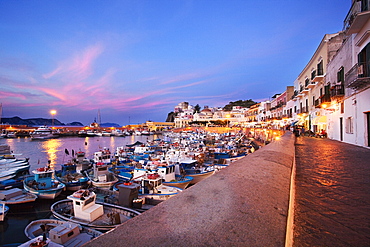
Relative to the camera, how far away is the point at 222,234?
1.40 metres

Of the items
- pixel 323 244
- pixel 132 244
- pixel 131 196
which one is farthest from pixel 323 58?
pixel 132 244

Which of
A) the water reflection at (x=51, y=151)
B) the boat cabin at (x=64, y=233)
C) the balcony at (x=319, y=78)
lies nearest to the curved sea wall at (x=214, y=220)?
the boat cabin at (x=64, y=233)

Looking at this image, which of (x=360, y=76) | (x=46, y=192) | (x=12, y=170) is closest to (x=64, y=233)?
(x=46, y=192)

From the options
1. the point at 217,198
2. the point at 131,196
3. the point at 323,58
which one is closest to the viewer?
the point at 217,198

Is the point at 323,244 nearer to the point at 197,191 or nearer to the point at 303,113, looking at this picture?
the point at 197,191

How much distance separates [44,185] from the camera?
15.2 meters

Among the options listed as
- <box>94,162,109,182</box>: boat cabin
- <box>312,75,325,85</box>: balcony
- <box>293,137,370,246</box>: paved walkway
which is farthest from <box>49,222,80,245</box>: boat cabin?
<box>312,75,325,85</box>: balcony

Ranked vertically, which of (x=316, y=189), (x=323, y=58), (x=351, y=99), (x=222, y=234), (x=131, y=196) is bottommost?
(x=131, y=196)

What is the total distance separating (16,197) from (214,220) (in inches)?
652

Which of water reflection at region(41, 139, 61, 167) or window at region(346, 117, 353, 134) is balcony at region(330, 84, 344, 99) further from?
water reflection at region(41, 139, 61, 167)

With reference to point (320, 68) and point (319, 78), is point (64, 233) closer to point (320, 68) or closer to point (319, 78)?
point (319, 78)

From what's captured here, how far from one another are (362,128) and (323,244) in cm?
1215

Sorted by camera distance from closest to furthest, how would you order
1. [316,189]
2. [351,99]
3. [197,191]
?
[197,191] → [316,189] → [351,99]

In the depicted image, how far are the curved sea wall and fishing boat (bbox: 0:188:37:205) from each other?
15.2m
